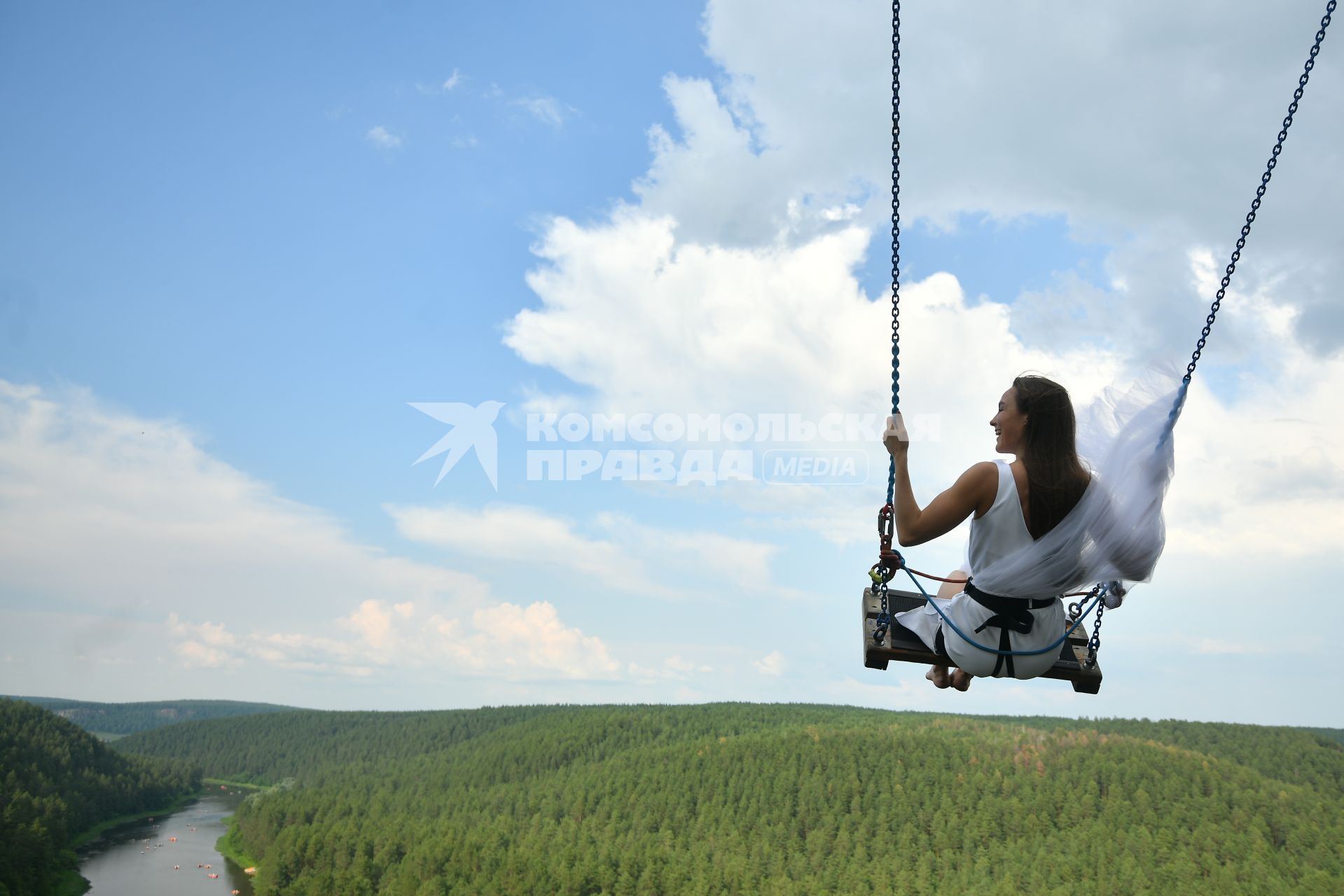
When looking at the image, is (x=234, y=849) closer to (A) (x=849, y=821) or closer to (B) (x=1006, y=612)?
(A) (x=849, y=821)

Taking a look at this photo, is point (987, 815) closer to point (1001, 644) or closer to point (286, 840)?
point (286, 840)

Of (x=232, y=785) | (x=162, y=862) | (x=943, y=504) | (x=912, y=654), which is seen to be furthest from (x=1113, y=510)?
(x=232, y=785)

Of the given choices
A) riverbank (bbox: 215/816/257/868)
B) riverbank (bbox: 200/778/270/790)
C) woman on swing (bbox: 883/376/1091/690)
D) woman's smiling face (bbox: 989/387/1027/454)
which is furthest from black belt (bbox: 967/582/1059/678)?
riverbank (bbox: 200/778/270/790)

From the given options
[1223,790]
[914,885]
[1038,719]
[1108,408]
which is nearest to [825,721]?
[1038,719]

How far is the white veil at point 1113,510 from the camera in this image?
6.04 m

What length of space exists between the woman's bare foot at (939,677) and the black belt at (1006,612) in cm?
64

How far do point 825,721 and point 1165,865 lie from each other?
96795 millimetres

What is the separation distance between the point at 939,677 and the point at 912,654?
0.95 feet

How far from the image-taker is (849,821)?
112 metres

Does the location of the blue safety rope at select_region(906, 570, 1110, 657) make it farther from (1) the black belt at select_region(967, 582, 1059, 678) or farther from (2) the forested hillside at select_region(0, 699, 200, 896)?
(2) the forested hillside at select_region(0, 699, 200, 896)

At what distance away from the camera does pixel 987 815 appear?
108500 mm

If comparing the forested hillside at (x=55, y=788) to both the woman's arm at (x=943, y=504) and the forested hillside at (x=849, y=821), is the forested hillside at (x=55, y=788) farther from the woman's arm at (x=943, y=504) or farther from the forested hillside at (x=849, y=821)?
the woman's arm at (x=943, y=504)

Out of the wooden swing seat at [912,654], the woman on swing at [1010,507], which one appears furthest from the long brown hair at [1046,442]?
the wooden swing seat at [912,654]

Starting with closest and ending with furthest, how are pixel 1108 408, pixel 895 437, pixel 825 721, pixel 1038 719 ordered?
pixel 895 437, pixel 1108 408, pixel 825 721, pixel 1038 719
